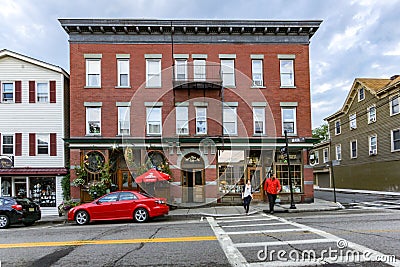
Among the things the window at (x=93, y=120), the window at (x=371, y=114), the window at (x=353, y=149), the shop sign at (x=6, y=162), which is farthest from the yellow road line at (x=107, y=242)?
the window at (x=353, y=149)

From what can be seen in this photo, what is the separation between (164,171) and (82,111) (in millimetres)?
6080

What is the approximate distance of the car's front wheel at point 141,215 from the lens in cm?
1403

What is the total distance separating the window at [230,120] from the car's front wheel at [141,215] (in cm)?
821

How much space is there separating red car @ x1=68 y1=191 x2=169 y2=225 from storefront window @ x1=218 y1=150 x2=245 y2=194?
677 centimetres

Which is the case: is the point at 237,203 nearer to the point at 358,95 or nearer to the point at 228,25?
the point at 228,25

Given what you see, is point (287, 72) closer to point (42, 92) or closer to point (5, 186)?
point (42, 92)

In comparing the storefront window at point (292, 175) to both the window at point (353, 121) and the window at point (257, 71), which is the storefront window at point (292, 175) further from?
the window at point (353, 121)

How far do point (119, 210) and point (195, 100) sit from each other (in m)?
8.88

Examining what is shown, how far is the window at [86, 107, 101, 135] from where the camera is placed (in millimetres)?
20353

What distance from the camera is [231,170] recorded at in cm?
2047

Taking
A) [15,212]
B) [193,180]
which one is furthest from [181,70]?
[15,212]

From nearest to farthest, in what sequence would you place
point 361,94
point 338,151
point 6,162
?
point 6,162 < point 361,94 < point 338,151

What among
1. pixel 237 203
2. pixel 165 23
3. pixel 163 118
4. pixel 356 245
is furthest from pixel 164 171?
pixel 356 245

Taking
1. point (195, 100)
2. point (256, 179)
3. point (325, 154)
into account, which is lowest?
point (256, 179)
